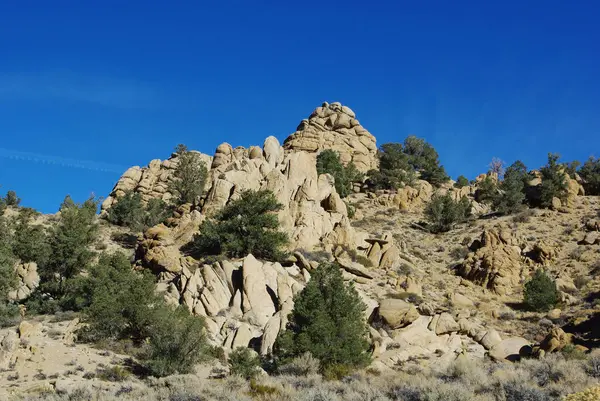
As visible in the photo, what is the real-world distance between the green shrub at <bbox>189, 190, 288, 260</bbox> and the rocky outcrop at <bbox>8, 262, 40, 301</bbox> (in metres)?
11.4

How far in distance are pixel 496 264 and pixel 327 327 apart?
22574 mm

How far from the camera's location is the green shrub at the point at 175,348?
74.6 feet

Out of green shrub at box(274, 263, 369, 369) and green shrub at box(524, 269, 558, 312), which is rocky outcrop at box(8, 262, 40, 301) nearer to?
green shrub at box(274, 263, 369, 369)

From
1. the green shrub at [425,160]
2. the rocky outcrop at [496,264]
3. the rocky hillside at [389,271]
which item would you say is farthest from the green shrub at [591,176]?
the rocky outcrop at [496,264]

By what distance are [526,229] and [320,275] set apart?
107 feet

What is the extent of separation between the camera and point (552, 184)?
59594 millimetres

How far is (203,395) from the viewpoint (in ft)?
51.8

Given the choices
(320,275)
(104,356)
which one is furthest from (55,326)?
(320,275)

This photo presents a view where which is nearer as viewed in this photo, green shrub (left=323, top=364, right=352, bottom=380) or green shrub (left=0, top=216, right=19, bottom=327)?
green shrub (left=323, top=364, right=352, bottom=380)

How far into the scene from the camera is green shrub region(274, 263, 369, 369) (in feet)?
79.3

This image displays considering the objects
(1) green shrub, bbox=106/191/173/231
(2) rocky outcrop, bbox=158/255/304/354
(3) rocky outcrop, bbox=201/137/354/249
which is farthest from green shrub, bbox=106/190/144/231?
(2) rocky outcrop, bbox=158/255/304/354

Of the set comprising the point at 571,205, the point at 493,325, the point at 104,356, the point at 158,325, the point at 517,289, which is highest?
the point at 571,205

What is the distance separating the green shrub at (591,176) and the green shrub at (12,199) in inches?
2643

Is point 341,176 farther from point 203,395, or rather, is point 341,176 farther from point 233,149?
point 203,395
